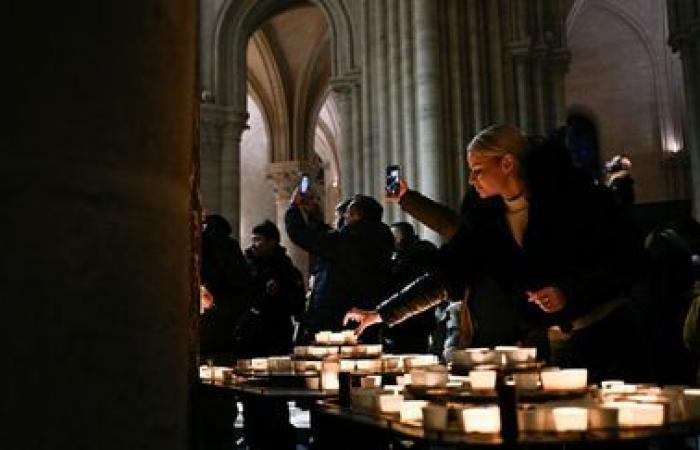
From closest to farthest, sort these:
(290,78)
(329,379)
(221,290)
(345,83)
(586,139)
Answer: (329,379)
(221,290)
(345,83)
(586,139)
(290,78)

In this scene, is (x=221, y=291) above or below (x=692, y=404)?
above

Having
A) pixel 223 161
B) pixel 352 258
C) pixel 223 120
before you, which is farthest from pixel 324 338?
pixel 223 161

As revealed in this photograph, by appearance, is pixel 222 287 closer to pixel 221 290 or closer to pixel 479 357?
pixel 221 290

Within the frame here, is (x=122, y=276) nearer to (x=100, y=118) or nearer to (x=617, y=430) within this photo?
(x=100, y=118)

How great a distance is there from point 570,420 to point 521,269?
4.18 ft

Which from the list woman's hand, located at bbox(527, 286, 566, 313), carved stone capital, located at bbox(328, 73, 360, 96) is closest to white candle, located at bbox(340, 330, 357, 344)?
woman's hand, located at bbox(527, 286, 566, 313)

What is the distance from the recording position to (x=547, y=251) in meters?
2.59

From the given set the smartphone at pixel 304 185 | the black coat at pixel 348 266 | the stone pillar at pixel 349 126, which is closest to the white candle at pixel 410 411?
the smartphone at pixel 304 185

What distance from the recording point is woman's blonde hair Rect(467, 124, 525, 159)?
265 centimetres

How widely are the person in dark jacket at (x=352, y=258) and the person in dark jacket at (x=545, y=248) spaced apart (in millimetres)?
2051

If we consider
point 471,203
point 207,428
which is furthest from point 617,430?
point 471,203

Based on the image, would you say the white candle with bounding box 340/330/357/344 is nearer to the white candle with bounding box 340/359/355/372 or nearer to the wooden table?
the white candle with bounding box 340/359/355/372

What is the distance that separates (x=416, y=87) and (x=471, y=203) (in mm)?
8260

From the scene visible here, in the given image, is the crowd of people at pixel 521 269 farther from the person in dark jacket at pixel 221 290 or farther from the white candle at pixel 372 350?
the white candle at pixel 372 350
